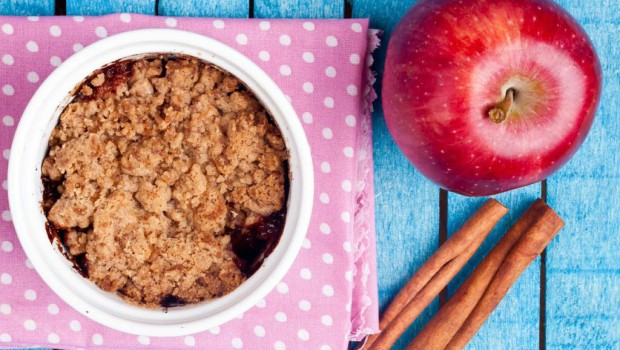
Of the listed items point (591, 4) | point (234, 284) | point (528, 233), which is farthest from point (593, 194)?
point (234, 284)

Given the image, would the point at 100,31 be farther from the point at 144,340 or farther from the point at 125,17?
the point at 144,340

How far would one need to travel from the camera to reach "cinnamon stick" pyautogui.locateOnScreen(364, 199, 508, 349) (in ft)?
3.23

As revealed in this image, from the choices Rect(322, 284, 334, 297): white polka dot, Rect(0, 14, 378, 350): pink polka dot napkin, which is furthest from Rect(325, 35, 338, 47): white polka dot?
Rect(322, 284, 334, 297): white polka dot

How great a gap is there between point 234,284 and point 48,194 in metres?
0.25

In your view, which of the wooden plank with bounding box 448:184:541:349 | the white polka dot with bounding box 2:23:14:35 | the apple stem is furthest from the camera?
the wooden plank with bounding box 448:184:541:349

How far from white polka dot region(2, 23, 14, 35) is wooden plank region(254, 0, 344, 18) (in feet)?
1.07

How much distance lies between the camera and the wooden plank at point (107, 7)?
944 millimetres

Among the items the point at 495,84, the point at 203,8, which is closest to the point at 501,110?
the point at 495,84

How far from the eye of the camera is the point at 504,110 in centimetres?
76

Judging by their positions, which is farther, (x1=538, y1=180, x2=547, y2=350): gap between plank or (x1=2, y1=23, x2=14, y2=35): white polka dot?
(x1=538, y1=180, x2=547, y2=350): gap between plank

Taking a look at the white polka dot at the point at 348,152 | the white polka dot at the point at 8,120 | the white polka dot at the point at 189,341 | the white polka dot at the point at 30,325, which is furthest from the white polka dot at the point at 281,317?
the white polka dot at the point at 8,120

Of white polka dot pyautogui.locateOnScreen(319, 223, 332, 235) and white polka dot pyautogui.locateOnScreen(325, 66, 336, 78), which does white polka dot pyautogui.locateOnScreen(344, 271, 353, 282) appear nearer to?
white polka dot pyautogui.locateOnScreen(319, 223, 332, 235)

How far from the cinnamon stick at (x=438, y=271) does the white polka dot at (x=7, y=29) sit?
25.4 inches

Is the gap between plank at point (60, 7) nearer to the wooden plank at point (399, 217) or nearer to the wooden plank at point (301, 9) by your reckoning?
the wooden plank at point (301, 9)
